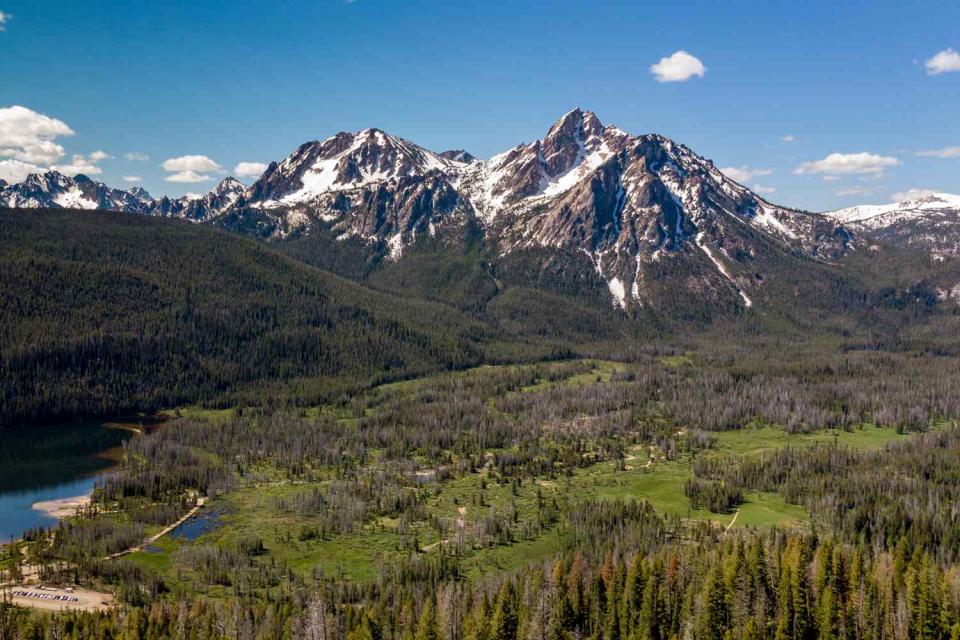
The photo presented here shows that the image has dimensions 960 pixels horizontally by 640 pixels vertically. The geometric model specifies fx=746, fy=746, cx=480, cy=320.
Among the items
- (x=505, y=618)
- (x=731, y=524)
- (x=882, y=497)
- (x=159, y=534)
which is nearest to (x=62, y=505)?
(x=159, y=534)

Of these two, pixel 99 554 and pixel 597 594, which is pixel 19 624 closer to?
pixel 99 554

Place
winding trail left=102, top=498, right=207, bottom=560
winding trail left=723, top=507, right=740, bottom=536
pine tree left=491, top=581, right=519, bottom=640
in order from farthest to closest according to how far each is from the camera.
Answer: winding trail left=723, top=507, right=740, bottom=536 → winding trail left=102, top=498, right=207, bottom=560 → pine tree left=491, top=581, right=519, bottom=640

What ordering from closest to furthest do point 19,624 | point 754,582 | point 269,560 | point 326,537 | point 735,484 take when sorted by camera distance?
point 19,624, point 754,582, point 269,560, point 326,537, point 735,484

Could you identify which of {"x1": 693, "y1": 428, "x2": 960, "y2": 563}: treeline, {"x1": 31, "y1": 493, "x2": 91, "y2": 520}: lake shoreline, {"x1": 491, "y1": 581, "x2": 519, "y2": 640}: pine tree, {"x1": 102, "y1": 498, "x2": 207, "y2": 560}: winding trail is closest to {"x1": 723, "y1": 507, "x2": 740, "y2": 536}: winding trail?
{"x1": 693, "y1": 428, "x2": 960, "y2": 563}: treeline

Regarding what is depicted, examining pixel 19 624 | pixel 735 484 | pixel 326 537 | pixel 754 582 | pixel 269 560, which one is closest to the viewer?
pixel 19 624

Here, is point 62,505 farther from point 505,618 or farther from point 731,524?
point 731,524

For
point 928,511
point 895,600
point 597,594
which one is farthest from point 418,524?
point 928,511

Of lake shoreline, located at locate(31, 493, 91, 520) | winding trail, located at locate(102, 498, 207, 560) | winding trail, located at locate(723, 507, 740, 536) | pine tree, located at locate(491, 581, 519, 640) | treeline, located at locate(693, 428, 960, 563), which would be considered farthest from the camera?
lake shoreline, located at locate(31, 493, 91, 520)

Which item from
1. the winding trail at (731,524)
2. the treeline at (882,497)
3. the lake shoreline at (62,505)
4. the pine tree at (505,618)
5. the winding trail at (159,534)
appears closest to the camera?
the pine tree at (505,618)

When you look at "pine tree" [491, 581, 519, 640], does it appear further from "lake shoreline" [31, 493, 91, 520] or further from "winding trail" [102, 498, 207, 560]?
"lake shoreline" [31, 493, 91, 520]

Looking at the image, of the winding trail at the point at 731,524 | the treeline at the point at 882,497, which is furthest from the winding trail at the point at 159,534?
the treeline at the point at 882,497

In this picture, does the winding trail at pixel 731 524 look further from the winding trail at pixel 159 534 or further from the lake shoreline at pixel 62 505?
the lake shoreline at pixel 62 505
